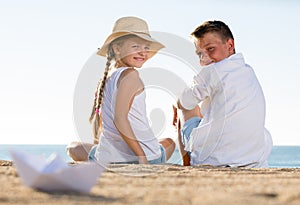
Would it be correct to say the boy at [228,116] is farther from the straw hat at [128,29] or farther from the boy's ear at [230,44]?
the straw hat at [128,29]

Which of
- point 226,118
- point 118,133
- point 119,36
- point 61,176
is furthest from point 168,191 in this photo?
point 119,36

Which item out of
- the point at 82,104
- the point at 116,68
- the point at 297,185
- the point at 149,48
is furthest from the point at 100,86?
the point at 297,185

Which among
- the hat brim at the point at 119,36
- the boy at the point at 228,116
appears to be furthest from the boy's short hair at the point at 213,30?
the hat brim at the point at 119,36

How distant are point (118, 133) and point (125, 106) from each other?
232mm

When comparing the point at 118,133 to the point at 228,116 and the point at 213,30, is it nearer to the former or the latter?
the point at 228,116

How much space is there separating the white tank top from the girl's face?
269 millimetres

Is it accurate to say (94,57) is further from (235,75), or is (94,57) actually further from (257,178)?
(257,178)

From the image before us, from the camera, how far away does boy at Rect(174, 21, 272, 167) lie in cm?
407

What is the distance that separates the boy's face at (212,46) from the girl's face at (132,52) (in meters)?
0.45

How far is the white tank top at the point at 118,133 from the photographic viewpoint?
429 centimetres

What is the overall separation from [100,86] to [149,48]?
569mm

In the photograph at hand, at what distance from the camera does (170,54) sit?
5266 millimetres

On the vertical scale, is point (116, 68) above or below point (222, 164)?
above

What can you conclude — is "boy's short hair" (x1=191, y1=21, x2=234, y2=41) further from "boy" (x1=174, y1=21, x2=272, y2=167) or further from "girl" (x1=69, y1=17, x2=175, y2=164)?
"girl" (x1=69, y1=17, x2=175, y2=164)
